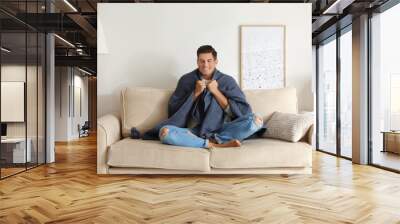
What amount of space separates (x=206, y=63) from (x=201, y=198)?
4.63ft

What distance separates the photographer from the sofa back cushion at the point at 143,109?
11.4 ft

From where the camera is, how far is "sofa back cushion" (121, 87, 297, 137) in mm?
3479

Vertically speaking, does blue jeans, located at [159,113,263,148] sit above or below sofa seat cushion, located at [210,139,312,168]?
above

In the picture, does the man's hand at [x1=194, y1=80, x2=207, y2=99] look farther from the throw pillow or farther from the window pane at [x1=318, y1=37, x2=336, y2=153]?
the window pane at [x1=318, y1=37, x2=336, y2=153]

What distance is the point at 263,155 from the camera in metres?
2.93

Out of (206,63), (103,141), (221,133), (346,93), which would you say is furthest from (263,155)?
(346,93)

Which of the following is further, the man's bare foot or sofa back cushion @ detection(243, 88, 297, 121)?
sofa back cushion @ detection(243, 88, 297, 121)

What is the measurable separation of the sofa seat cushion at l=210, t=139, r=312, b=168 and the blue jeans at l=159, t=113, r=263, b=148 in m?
0.13

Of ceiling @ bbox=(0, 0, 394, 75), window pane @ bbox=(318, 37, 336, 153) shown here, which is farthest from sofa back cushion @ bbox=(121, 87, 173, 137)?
window pane @ bbox=(318, 37, 336, 153)

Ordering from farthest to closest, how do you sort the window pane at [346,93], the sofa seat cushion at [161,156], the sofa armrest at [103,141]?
the window pane at [346,93] < the sofa armrest at [103,141] < the sofa seat cushion at [161,156]

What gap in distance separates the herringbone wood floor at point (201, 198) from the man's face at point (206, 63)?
987mm

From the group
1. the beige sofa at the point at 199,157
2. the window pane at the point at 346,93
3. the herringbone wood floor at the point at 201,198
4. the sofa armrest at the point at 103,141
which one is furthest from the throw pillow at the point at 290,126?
the window pane at the point at 346,93

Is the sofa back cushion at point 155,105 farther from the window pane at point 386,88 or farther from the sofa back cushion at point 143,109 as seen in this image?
the window pane at point 386,88

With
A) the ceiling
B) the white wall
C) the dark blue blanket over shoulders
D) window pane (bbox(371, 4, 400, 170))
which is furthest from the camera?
window pane (bbox(371, 4, 400, 170))
